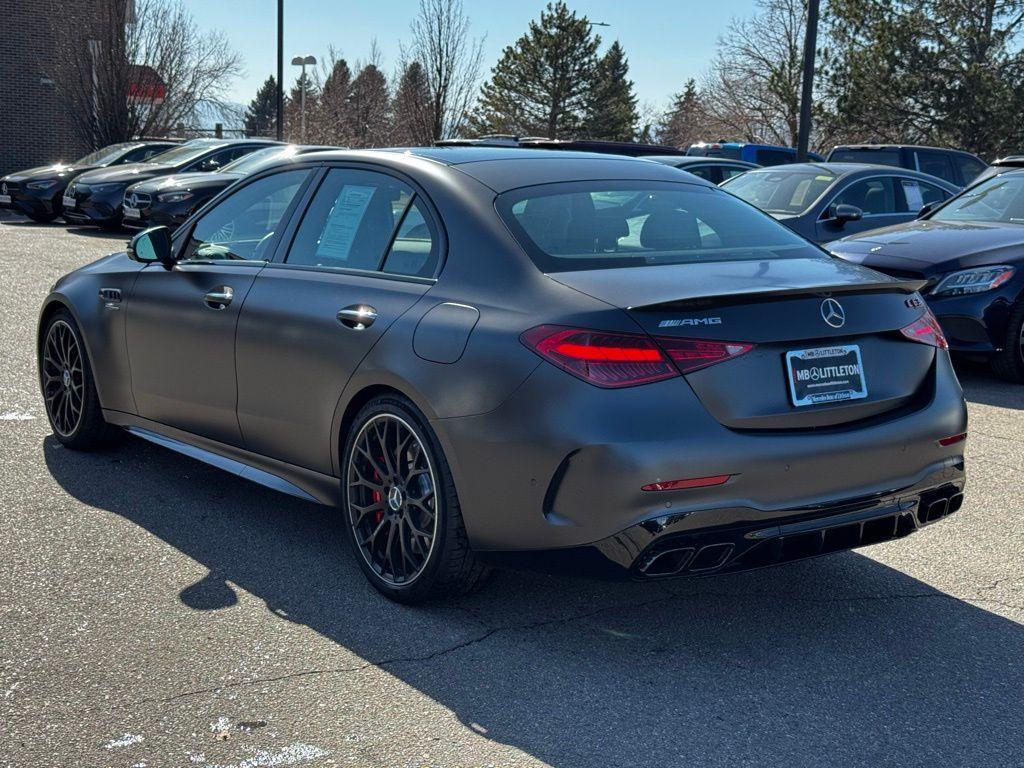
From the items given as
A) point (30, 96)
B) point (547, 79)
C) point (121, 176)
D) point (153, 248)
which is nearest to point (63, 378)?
point (153, 248)

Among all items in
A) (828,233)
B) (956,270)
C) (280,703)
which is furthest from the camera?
(828,233)

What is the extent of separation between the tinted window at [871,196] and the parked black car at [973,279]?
255cm

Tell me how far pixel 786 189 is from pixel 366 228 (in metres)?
8.13

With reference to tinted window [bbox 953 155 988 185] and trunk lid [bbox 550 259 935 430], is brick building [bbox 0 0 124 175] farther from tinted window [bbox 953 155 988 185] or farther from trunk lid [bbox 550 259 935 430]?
trunk lid [bbox 550 259 935 430]

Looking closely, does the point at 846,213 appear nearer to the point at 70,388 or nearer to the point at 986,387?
the point at 986,387

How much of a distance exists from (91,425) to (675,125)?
75.2 metres

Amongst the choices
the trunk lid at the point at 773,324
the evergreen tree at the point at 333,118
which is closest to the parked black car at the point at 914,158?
the trunk lid at the point at 773,324

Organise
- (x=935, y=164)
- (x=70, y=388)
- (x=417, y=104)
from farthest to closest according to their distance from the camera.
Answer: (x=417, y=104)
(x=935, y=164)
(x=70, y=388)

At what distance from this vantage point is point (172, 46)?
31969mm

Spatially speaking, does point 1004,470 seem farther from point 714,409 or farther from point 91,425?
point 91,425

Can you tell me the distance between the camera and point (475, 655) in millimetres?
3824

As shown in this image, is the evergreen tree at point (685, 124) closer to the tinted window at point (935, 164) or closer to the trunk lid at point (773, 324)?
the tinted window at point (935, 164)

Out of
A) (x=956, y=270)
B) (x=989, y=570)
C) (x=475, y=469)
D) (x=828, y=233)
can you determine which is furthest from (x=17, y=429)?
(x=828, y=233)

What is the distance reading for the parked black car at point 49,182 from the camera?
22953 millimetres
